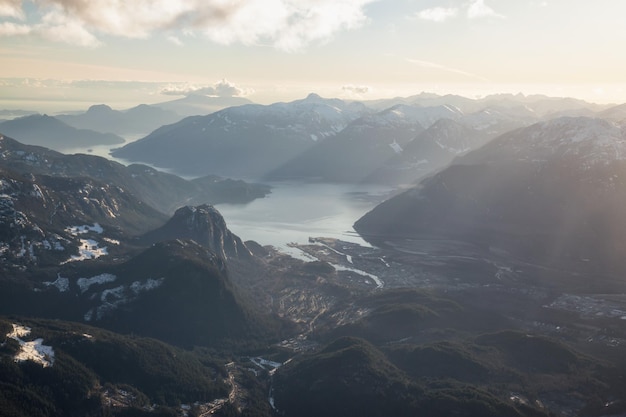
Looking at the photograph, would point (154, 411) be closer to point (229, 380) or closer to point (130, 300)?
point (229, 380)

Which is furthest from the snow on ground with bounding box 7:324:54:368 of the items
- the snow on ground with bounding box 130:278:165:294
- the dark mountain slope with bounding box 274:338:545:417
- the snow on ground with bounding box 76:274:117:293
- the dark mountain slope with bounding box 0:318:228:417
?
the dark mountain slope with bounding box 274:338:545:417

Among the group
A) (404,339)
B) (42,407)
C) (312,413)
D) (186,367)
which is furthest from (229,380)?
(404,339)

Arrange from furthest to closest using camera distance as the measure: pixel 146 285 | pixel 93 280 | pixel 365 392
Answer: pixel 93 280 → pixel 146 285 → pixel 365 392

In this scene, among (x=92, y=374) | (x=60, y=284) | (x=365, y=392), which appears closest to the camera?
(x=92, y=374)

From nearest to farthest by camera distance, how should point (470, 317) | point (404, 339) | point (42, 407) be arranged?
point (42, 407) → point (404, 339) → point (470, 317)

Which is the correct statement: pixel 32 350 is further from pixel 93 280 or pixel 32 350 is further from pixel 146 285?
pixel 93 280

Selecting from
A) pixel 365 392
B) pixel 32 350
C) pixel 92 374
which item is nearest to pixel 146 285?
pixel 92 374

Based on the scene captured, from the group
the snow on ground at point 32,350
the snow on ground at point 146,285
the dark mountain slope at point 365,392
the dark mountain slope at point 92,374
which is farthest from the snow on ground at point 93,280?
the dark mountain slope at point 365,392
